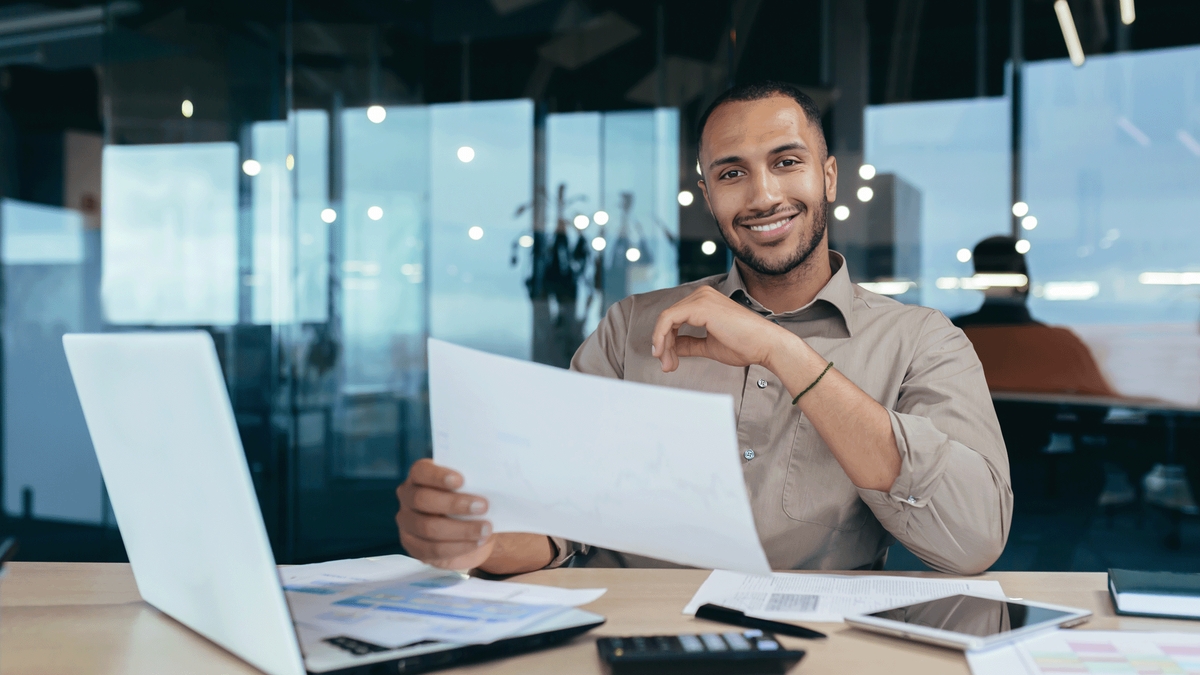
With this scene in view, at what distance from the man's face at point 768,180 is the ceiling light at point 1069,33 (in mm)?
2407

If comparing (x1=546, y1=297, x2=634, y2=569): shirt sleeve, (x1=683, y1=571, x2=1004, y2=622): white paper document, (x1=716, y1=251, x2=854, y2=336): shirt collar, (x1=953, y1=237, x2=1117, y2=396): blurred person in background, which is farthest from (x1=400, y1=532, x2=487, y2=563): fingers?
(x1=953, y1=237, x2=1117, y2=396): blurred person in background

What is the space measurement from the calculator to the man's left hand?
1.57 ft

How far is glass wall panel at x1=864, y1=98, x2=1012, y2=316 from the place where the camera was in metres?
3.36

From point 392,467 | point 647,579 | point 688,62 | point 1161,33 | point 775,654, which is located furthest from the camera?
point 392,467

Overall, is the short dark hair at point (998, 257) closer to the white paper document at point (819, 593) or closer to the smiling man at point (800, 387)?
the smiling man at point (800, 387)

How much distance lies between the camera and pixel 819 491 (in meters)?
1.36

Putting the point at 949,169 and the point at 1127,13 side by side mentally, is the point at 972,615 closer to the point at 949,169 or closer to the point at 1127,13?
the point at 949,169

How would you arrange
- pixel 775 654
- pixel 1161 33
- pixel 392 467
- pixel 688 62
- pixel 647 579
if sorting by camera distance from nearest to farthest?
pixel 775 654, pixel 647 579, pixel 1161 33, pixel 688 62, pixel 392 467

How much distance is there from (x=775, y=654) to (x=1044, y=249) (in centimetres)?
312

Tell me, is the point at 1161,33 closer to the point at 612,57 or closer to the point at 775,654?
the point at 612,57

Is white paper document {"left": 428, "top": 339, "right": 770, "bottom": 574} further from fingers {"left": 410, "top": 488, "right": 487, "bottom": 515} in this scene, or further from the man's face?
the man's face

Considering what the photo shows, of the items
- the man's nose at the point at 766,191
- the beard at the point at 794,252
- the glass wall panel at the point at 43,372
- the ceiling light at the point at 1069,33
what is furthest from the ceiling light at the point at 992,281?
the glass wall panel at the point at 43,372

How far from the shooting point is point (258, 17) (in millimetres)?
3832

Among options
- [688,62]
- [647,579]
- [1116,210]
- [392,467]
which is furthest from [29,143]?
[1116,210]
